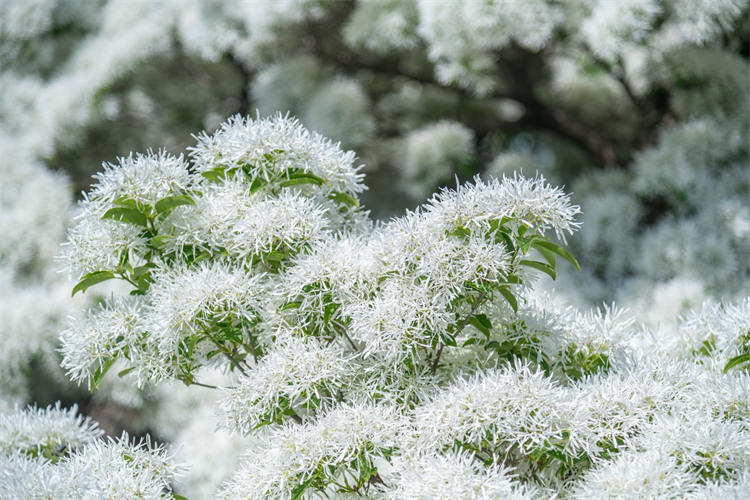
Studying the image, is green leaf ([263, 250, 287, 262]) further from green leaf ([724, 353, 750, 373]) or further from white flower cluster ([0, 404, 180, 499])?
green leaf ([724, 353, 750, 373])

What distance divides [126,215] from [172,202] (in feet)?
0.23

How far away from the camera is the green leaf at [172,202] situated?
3.63ft

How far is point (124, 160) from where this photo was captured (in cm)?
117

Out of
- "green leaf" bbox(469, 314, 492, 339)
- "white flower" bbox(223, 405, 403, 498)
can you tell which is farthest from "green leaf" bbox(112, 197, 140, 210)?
"green leaf" bbox(469, 314, 492, 339)

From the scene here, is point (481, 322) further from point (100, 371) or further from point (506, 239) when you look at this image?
point (100, 371)

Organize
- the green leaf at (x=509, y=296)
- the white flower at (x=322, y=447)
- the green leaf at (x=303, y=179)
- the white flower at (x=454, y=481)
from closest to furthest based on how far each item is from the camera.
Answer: the white flower at (x=454, y=481) < the white flower at (x=322, y=447) < the green leaf at (x=509, y=296) < the green leaf at (x=303, y=179)

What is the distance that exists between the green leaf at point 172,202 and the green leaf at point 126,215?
1.1 inches

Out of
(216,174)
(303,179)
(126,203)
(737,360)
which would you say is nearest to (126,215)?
(126,203)

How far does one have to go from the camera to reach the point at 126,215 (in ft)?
3.66

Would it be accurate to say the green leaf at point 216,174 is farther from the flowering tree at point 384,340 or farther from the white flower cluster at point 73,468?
the white flower cluster at point 73,468

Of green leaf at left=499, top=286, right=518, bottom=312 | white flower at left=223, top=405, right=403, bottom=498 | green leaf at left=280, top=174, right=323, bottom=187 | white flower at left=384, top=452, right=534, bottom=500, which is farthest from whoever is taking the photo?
green leaf at left=280, top=174, right=323, bottom=187

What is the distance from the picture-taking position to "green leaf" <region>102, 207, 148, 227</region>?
1102 millimetres

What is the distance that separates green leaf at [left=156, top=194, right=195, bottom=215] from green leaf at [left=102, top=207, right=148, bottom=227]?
3 cm

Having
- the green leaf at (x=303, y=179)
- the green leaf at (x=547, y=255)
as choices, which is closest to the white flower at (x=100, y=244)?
the green leaf at (x=303, y=179)
